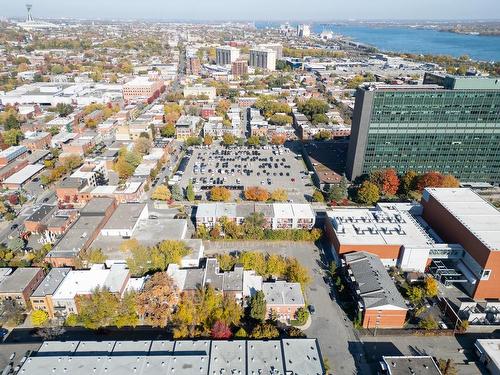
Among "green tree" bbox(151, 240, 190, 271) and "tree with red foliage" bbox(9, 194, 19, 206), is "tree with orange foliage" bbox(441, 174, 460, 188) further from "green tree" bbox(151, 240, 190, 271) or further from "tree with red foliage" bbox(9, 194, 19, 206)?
"tree with red foliage" bbox(9, 194, 19, 206)

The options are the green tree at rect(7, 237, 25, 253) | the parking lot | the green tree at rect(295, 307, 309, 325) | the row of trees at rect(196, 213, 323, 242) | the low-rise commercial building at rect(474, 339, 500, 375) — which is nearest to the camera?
the low-rise commercial building at rect(474, 339, 500, 375)

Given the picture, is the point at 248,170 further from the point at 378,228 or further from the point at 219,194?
the point at 378,228

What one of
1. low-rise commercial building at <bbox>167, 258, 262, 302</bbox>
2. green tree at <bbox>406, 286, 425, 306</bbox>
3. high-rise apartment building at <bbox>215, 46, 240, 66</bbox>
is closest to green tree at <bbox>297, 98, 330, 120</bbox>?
green tree at <bbox>406, 286, 425, 306</bbox>

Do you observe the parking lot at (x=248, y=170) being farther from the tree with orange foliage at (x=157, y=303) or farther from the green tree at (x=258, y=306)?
the green tree at (x=258, y=306)

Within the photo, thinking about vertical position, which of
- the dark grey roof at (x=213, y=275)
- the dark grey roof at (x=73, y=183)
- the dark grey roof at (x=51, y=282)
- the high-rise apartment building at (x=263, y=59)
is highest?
the high-rise apartment building at (x=263, y=59)

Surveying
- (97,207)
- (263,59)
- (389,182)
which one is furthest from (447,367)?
(263,59)

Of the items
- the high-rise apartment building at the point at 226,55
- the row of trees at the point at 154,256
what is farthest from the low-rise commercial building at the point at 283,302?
the high-rise apartment building at the point at 226,55
